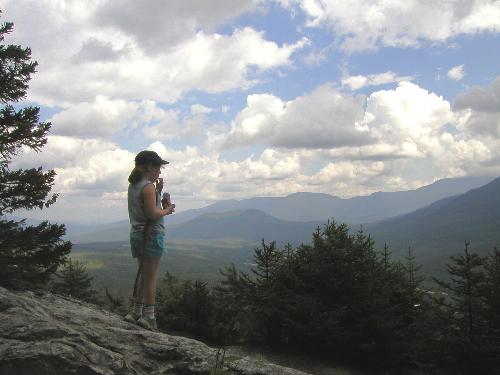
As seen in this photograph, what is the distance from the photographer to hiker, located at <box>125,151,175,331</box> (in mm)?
7629

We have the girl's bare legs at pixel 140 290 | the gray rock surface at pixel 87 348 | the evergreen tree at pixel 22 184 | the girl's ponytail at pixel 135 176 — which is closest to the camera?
the gray rock surface at pixel 87 348

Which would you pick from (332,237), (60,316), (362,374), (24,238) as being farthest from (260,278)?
(60,316)

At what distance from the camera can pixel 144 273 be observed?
25.6ft

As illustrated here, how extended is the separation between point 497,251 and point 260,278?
14.7 m

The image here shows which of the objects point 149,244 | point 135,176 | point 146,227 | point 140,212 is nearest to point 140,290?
point 149,244

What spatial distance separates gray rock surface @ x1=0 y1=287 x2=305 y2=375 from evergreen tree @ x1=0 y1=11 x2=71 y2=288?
976cm

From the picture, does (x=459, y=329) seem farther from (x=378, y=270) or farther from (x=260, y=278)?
(x=260, y=278)

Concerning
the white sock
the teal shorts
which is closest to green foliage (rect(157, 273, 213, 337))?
the white sock

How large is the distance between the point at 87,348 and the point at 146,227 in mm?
2812

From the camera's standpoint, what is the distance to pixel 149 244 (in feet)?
25.2

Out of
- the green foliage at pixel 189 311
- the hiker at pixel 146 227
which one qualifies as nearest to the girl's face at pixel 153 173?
the hiker at pixel 146 227

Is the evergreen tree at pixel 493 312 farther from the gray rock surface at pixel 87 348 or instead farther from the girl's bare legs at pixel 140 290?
the girl's bare legs at pixel 140 290

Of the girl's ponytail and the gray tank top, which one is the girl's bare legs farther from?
the girl's ponytail

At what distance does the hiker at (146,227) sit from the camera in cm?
763
